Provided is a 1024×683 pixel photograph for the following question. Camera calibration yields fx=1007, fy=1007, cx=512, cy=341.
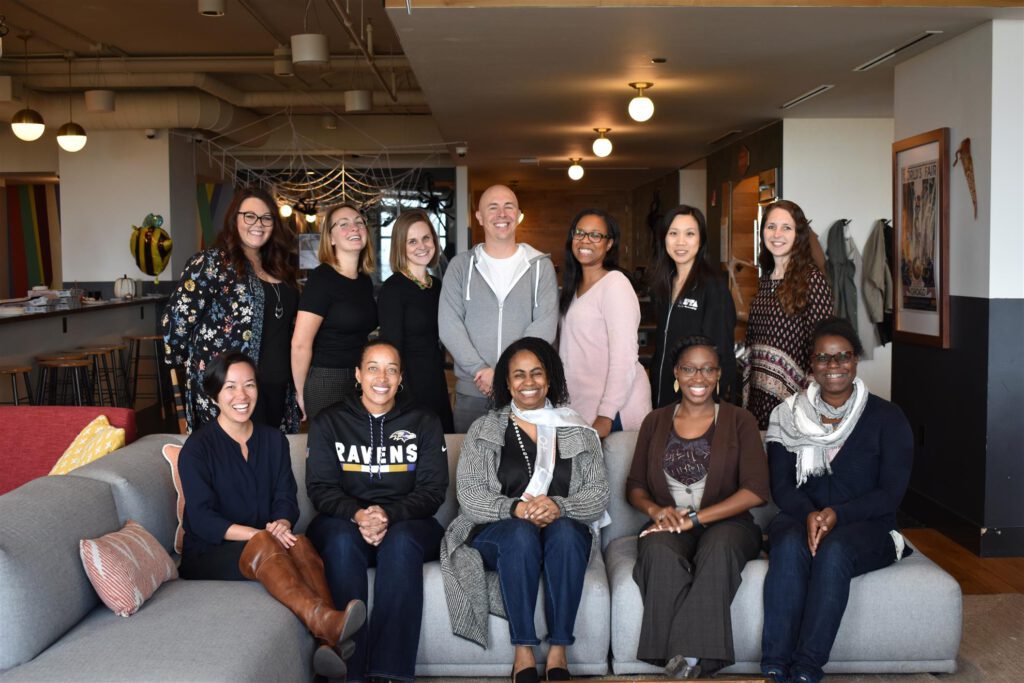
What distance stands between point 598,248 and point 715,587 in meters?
1.42

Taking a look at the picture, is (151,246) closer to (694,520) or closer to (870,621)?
(694,520)

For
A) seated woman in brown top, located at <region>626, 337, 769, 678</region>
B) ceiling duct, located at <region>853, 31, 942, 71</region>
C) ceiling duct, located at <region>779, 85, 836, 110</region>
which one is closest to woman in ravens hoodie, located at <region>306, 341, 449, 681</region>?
seated woman in brown top, located at <region>626, 337, 769, 678</region>

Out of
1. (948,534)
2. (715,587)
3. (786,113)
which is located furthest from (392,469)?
(786,113)

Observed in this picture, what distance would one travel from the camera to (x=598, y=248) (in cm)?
389

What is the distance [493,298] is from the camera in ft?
12.9

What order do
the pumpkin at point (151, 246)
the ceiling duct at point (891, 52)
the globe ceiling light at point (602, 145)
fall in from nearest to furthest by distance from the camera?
1. the ceiling duct at point (891, 52)
2. the globe ceiling light at point (602, 145)
3. the pumpkin at point (151, 246)

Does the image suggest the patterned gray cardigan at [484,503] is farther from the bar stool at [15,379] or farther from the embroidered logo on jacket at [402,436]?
the bar stool at [15,379]

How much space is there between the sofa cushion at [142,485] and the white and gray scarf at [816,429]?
2050 mm

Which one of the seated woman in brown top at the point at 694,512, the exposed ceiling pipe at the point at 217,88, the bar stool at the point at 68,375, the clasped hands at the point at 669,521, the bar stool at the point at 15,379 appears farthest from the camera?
the exposed ceiling pipe at the point at 217,88

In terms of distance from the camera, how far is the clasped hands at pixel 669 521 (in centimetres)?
324

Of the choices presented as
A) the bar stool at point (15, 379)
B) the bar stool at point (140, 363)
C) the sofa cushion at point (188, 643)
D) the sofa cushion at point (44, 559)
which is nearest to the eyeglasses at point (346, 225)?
the sofa cushion at point (44, 559)

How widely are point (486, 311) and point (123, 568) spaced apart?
171 cm

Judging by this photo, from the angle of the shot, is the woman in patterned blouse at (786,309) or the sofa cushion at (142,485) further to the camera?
the woman in patterned blouse at (786,309)

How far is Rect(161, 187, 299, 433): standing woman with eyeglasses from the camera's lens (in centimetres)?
398
